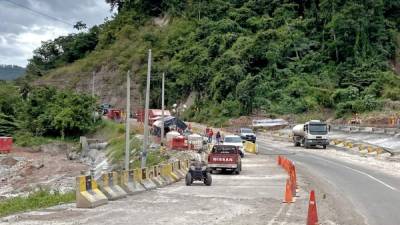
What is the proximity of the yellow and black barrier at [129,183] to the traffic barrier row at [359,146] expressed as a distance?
29364 mm

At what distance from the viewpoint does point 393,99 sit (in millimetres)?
77688

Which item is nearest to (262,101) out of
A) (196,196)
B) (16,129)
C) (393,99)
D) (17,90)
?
(393,99)

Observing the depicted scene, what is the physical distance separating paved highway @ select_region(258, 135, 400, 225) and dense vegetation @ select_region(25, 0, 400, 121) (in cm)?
4019

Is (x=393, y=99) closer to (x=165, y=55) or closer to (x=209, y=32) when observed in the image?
(x=209, y=32)

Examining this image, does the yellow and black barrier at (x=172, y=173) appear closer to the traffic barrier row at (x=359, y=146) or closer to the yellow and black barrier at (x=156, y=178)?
the yellow and black barrier at (x=156, y=178)

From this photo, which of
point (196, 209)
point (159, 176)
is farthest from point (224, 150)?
point (196, 209)

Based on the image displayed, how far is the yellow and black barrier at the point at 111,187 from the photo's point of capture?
21141mm

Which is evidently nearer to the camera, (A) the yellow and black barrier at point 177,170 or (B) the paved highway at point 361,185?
(B) the paved highway at point 361,185

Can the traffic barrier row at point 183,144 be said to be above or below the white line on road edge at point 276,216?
above

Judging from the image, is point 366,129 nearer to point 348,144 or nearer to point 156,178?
point 348,144

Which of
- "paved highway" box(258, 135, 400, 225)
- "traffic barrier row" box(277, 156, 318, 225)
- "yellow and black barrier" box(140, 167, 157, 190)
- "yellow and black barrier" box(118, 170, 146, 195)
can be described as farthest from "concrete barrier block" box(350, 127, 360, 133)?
"yellow and black barrier" box(118, 170, 146, 195)

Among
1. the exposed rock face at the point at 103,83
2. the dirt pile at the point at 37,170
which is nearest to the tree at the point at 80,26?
the exposed rock face at the point at 103,83

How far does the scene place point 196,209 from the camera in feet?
60.9

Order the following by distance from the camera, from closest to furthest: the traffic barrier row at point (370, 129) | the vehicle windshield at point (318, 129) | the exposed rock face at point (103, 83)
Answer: the vehicle windshield at point (318, 129), the traffic barrier row at point (370, 129), the exposed rock face at point (103, 83)
